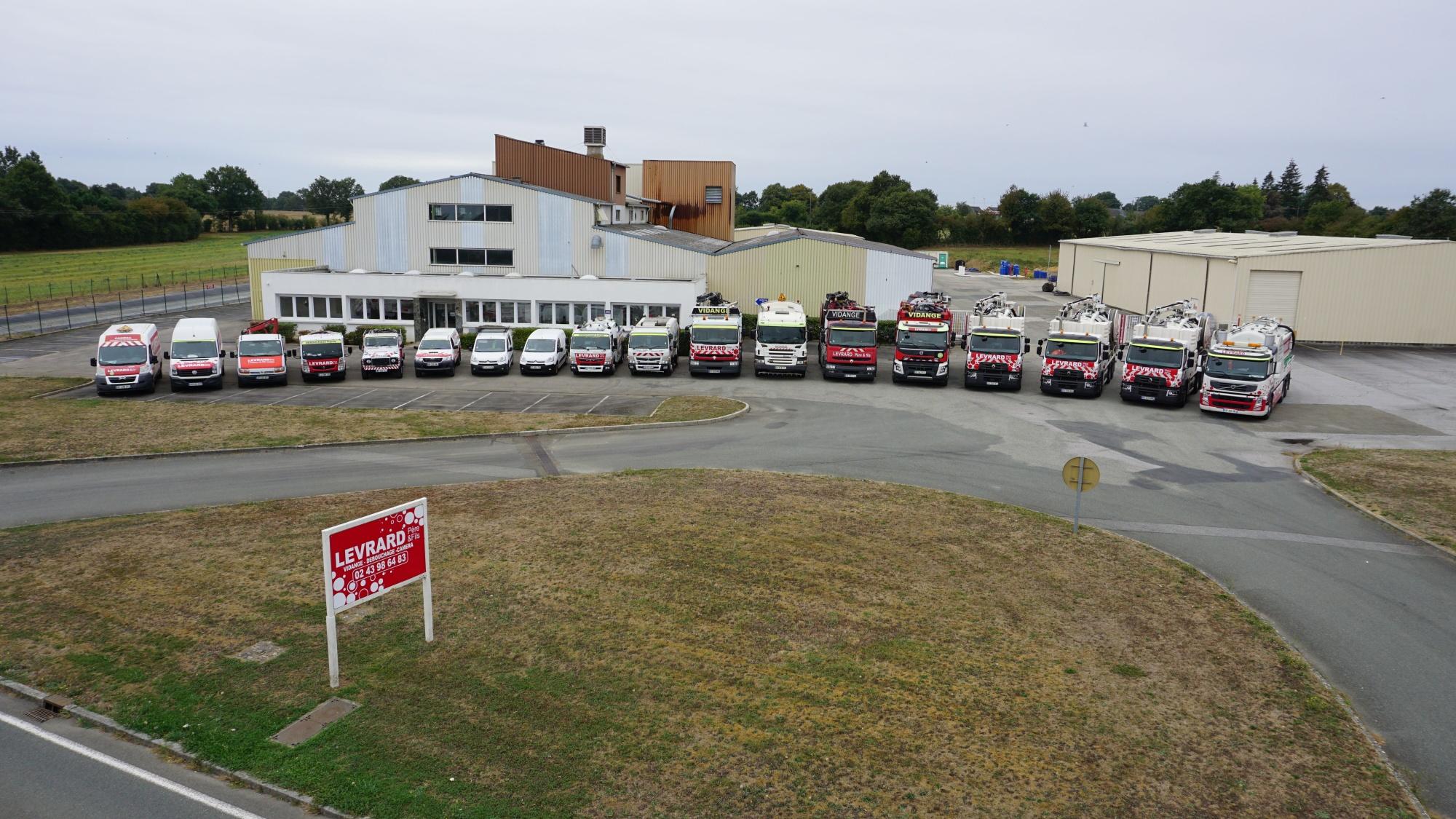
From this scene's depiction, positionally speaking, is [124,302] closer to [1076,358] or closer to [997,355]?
[997,355]

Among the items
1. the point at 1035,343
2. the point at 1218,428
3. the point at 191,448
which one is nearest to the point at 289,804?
the point at 191,448

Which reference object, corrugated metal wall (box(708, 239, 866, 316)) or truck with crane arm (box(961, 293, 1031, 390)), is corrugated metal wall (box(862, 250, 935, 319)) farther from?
truck with crane arm (box(961, 293, 1031, 390))

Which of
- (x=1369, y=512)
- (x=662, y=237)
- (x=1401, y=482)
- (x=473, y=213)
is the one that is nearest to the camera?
(x=1369, y=512)

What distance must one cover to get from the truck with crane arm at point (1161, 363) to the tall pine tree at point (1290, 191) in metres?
115

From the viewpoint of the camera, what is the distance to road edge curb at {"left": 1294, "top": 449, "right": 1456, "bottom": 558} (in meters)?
16.9

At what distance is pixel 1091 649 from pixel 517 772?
7.62 metres

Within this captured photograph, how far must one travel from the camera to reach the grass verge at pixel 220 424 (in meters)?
23.3

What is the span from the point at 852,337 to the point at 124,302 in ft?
168

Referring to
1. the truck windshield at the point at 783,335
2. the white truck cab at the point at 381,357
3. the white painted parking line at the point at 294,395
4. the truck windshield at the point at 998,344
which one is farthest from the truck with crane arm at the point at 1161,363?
the white painted parking line at the point at 294,395

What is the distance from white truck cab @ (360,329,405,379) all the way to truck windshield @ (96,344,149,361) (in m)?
6.93

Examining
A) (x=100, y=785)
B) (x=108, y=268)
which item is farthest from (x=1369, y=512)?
(x=108, y=268)

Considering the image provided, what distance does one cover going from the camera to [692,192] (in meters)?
65.6

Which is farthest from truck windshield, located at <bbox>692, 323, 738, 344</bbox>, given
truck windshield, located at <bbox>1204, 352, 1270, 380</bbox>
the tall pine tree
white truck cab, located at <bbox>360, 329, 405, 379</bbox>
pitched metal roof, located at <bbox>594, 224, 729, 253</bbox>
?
the tall pine tree

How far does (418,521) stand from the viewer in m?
12.1
